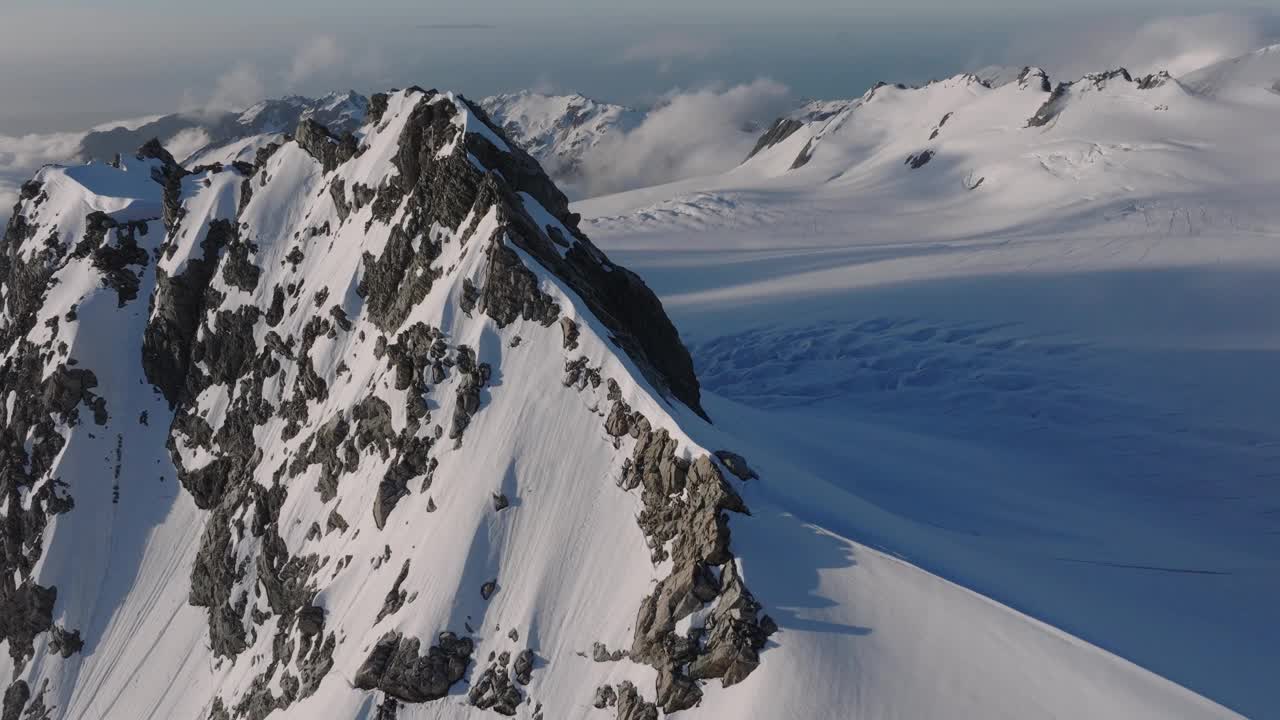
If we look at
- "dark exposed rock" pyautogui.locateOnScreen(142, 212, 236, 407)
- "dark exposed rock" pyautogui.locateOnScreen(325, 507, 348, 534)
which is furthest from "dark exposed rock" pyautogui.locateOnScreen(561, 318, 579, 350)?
"dark exposed rock" pyautogui.locateOnScreen(142, 212, 236, 407)

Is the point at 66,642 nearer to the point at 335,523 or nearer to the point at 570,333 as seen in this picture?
the point at 335,523

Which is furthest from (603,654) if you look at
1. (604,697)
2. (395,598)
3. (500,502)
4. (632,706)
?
(395,598)

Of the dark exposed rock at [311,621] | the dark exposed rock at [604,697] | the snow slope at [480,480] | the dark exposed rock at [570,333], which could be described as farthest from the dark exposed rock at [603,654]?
the dark exposed rock at [311,621]

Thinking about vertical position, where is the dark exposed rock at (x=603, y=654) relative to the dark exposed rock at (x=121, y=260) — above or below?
below

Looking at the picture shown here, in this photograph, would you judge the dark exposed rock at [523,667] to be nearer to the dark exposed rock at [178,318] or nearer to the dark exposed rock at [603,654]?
the dark exposed rock at [603,654]

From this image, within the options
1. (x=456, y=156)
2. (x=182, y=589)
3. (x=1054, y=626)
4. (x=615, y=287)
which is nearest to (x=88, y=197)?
(x=182, y=589)
